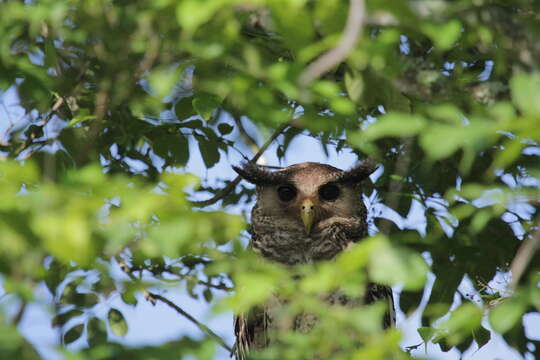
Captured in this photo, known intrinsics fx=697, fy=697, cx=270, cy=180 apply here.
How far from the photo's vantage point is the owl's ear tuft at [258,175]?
4422mm

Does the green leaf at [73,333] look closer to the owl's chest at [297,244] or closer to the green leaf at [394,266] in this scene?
the owl's chest at [297,244]

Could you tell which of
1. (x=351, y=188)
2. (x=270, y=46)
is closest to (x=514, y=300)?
(x=270, y=46)

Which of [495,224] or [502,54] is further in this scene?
[495,224]

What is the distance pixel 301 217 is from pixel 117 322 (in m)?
1.61

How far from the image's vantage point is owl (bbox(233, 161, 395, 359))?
13.8ft

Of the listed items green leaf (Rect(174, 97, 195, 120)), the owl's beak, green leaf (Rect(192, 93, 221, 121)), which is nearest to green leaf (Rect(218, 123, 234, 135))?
green leaf (Rect(174, 97, 195, 120))

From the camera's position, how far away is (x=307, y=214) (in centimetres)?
429

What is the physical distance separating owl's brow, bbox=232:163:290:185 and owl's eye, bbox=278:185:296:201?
52 mm

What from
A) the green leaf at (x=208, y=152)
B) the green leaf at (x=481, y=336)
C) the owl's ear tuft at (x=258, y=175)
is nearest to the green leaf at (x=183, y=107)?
the green leaf at (x=208, y=152)

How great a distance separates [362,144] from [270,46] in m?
0.77

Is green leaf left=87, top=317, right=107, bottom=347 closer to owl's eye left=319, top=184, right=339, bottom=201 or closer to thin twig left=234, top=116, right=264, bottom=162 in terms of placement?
thin twig left=234, top=116, right=264, bottom=162

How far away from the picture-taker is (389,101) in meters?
2.51

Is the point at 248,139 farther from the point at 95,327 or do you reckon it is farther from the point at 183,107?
the point at 95,327

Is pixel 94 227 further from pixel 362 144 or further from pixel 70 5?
pixel 70 5
